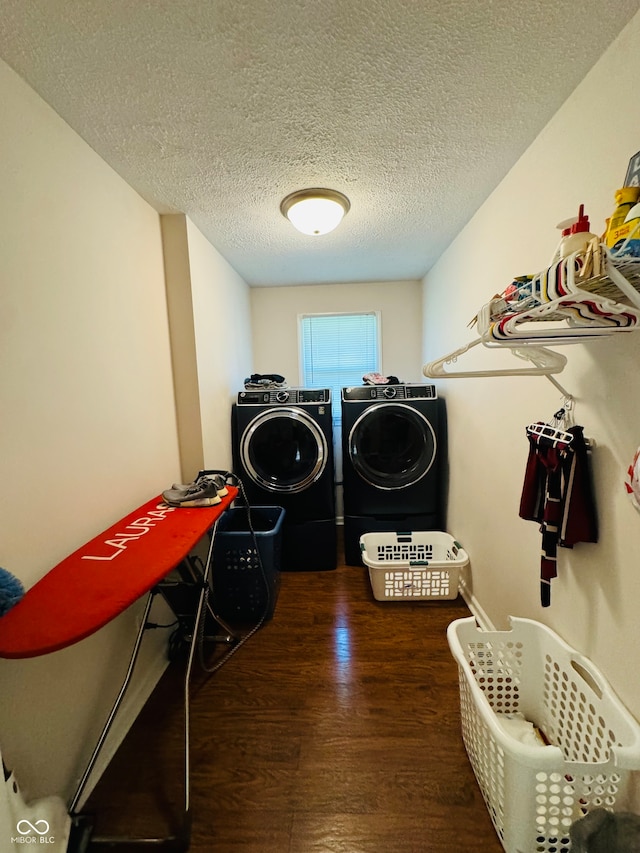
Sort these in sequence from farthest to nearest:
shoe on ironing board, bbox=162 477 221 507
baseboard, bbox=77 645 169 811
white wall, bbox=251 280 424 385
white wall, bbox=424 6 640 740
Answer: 1. white wall, bbox=251 280 424 385
2. shoe on ironing board, bbox=162 477 221 507
3. baseboard, bbox=77 645 169 811
4. white wall, bbox=424 6 640 740

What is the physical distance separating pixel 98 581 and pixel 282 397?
1.69 m

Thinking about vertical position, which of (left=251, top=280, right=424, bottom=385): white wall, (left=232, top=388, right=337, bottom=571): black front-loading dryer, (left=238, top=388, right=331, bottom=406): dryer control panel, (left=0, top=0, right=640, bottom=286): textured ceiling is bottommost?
(left=232, top=388, right=337, bottom=571): black front-loading dryer

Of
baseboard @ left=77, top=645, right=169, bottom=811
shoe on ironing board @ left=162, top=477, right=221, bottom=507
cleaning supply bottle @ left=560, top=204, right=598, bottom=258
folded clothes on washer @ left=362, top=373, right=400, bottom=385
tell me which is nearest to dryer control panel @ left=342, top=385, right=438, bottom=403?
folded clothes on washer @ left=362, top=373, right=400, bottom=385

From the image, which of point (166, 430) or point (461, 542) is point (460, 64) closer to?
point (166, 430)

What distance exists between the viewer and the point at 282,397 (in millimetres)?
2439

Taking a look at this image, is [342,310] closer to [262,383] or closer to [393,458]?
[262,383]

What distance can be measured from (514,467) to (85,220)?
208 centimetres

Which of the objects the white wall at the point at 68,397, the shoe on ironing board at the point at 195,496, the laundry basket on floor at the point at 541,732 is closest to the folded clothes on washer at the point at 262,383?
the white wall at the point at 68,397

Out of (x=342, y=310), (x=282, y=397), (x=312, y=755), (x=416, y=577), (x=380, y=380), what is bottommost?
(x=312, y=755)

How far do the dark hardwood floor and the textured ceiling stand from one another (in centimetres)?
233

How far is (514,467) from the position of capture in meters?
1.53

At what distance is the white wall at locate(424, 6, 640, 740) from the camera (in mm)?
923

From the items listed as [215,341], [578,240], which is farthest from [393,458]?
[578,240]

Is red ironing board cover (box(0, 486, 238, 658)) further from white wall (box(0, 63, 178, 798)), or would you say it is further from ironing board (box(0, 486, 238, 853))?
white wall (box(0, 63, 178, 798))
